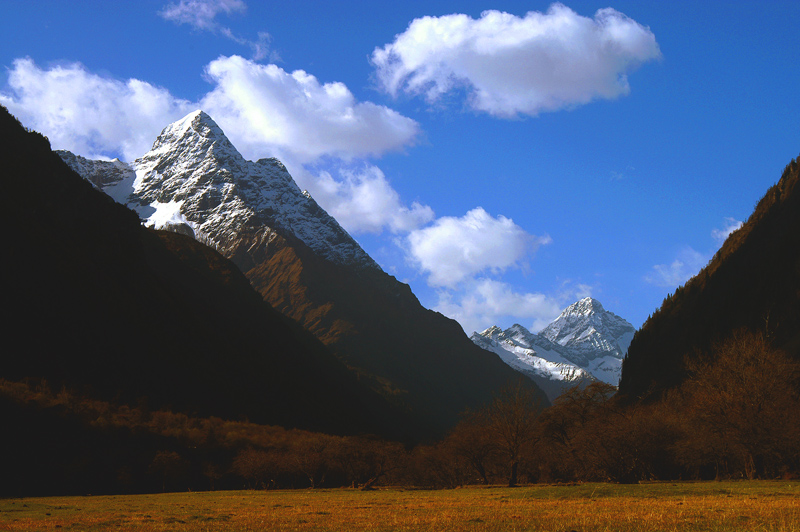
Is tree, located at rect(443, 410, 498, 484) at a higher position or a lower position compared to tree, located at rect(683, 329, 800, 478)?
lower

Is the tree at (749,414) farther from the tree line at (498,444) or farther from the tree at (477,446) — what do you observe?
the tree at (477,446)

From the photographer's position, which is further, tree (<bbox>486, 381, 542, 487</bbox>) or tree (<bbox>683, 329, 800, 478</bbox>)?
tree (<bbox>486, 381, 542, 487</bbox>)

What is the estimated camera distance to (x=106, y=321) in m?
140

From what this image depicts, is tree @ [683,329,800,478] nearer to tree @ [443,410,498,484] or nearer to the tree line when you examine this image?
the tree line

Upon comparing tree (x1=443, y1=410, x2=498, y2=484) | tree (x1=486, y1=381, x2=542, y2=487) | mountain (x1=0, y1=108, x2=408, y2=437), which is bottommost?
tree (x1=443, y1=410, x2=498, y2=484)

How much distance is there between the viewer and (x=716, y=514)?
2266 centimetres

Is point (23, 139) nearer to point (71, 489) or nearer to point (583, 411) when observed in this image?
point (71, 489)

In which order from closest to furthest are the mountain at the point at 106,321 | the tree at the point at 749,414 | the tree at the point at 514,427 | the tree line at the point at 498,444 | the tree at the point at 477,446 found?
the tree at the point at 749,414, the tree line at the point at 498,444, the tree at the point at 514,427, the tree at the point at 477,446, the mountain at the point at 106,321

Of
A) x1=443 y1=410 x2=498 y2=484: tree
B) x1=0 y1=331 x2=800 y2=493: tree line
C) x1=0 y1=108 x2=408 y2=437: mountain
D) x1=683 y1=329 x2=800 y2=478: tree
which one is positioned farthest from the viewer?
x1=0 y1=108 x2=408 y2=437: mountain

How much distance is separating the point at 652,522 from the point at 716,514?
456cm

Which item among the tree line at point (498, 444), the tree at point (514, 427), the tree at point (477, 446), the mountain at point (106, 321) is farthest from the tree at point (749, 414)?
the mountain at point (106, 321)

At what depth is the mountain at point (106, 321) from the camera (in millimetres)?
123875

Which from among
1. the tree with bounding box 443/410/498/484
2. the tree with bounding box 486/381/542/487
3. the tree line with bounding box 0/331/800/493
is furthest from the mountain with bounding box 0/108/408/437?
the tree with bounding box 486/381/542/487

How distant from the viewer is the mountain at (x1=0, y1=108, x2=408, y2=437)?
12388cm
